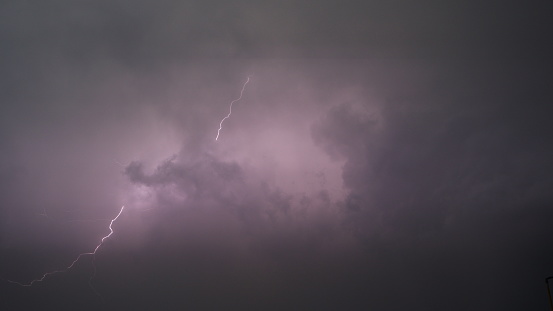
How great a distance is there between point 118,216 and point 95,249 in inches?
53.1

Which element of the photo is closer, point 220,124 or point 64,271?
point 64,271

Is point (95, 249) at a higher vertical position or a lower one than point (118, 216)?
lower

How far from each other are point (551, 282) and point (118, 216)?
1977cm

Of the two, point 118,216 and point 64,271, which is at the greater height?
point 118,216

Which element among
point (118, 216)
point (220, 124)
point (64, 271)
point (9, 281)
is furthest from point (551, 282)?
point (9, 281)

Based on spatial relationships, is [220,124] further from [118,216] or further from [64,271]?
[64,271]

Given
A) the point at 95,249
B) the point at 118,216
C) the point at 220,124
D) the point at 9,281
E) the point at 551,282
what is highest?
the point at 220,124

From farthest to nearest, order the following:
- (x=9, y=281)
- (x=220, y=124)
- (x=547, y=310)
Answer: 1. (x=547, y=310)
2. (x=220, y=124)
3. (x=9, y=281)

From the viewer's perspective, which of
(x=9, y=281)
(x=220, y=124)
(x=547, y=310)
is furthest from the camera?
(x=547, y=310)

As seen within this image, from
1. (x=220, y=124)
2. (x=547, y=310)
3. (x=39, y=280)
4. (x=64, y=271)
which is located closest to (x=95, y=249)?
(x=64, y=271)

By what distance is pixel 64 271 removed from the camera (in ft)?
41.9

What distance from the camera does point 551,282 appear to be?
17703mm

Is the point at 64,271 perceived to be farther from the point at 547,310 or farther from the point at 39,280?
the point at 547,310

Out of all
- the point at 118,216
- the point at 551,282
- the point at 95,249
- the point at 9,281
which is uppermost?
the point at 551,282
